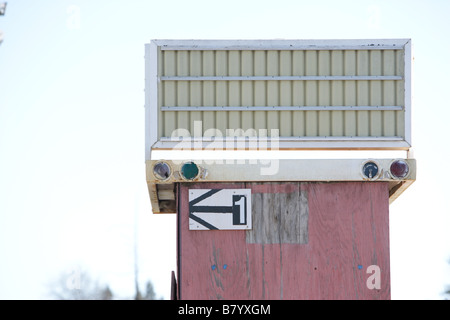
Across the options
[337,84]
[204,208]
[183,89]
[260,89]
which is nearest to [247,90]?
[260,89]

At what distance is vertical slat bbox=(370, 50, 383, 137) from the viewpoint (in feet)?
55.3

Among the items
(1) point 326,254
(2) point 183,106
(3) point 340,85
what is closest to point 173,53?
(2) point 183,106

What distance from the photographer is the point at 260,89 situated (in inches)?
666

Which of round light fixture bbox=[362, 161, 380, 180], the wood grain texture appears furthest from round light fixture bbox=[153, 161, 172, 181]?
round light fixture bbox=[362, 161, 380, 180]

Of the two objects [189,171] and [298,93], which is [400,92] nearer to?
[298,93]

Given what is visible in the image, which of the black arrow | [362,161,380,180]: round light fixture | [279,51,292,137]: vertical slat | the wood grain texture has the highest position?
[279,51,292,137]: vertical slat

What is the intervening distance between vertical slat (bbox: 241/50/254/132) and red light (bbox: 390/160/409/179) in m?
2.11

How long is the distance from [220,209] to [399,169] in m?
2.53

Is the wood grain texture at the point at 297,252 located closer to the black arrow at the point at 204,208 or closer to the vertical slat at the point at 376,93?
the black arrow at the point at 204,208

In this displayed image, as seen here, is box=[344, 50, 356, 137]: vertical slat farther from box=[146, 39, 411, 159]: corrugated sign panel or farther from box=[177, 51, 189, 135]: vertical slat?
box=[177, 51, 189, 135]: vertical slat

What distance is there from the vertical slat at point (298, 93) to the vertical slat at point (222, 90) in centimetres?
99

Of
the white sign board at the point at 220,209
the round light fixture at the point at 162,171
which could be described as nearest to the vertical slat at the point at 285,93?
the white sign board at the point at 220,209
